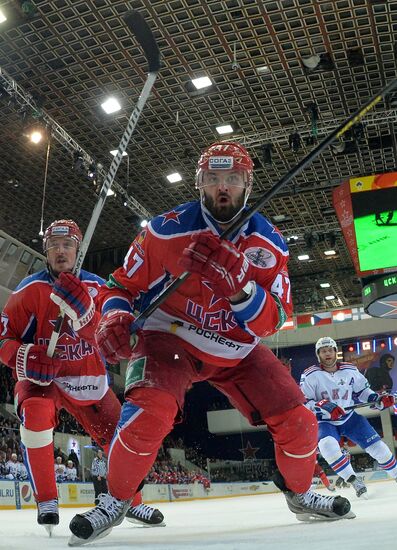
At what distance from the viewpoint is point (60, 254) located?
2857 mm

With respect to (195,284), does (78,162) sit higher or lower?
higher

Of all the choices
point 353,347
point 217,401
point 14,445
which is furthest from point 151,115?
point 217,401

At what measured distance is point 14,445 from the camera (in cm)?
1004

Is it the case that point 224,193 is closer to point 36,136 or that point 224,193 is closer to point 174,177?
point 36,136

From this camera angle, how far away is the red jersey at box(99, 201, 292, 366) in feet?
6.84

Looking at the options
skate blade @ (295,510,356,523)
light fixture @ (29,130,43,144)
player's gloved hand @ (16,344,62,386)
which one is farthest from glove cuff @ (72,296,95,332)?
light fixture @ (29,130,43,144)

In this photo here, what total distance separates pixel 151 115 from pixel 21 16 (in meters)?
2.37

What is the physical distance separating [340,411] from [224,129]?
5139mm

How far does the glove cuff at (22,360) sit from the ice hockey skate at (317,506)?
1.12 metres

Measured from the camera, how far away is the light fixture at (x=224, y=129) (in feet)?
29.8

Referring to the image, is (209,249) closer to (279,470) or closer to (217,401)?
(279,470)

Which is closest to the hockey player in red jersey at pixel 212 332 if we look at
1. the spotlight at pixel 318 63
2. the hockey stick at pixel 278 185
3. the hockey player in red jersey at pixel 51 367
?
the hockey stick at pixel 278 185

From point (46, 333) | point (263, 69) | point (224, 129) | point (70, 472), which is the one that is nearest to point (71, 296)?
point (46, 333)

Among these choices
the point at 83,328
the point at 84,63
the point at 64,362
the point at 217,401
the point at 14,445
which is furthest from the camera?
the point at 217,401
